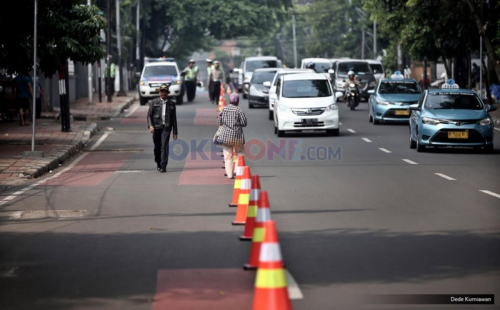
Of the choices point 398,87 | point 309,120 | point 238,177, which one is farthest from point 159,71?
point 238,177

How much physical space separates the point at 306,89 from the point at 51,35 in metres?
7.49

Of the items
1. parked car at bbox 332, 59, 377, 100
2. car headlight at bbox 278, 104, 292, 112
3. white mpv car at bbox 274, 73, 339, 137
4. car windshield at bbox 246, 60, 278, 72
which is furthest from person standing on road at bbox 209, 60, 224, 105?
car headlight at bbox 278, 104, 292, 112

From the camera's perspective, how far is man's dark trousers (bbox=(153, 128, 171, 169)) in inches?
741

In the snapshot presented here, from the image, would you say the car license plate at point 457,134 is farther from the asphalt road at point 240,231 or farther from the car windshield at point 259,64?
the car windshield at point 259,64

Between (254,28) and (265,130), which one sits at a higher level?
(254,28)

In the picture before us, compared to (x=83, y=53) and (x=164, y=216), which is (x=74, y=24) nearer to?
(x=83, y=53)

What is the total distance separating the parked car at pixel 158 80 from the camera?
44.7 m

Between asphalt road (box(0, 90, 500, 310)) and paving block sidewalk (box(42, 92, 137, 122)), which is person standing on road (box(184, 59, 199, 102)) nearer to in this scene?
paving block sidewalk (box(42, 92, 137, 122))

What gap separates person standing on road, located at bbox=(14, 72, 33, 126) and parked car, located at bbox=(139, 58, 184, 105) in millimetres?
13570

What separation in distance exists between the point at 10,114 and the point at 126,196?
736 inches

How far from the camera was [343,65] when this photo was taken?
48.7m

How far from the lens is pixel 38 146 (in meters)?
24.2

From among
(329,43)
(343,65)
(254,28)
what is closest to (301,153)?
(343,65)

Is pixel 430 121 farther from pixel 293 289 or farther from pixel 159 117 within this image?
pixel 293 289
